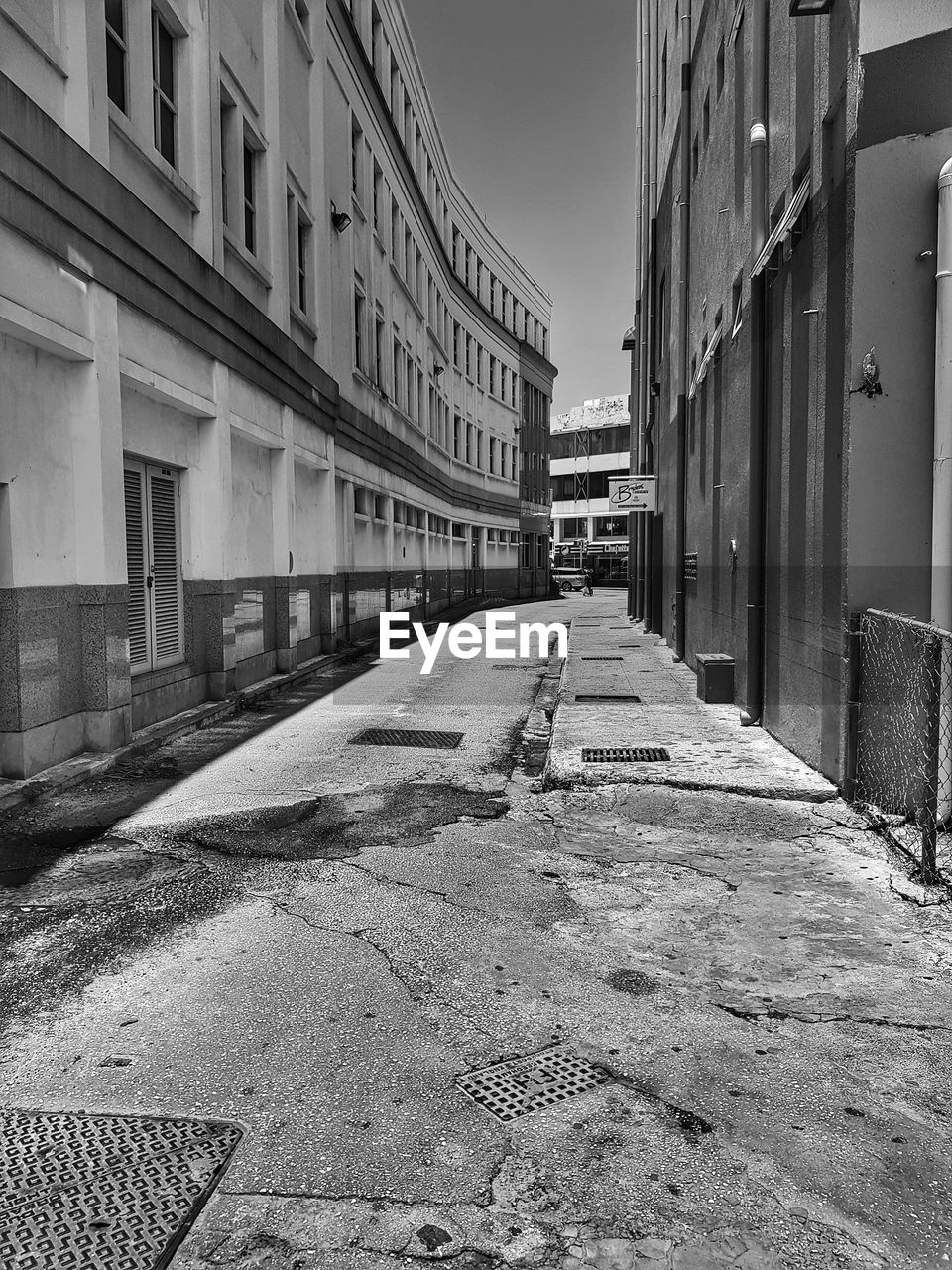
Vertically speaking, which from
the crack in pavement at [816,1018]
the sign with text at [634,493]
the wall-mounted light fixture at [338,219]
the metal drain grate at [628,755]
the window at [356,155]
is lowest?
the crack in pavement at [816,1018]

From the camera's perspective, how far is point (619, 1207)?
248cm

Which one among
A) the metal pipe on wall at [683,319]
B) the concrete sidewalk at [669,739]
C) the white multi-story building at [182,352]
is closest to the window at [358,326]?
the white multi-story building at [182,352]

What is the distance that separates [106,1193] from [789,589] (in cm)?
670

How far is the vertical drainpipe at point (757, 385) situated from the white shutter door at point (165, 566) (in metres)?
6.17

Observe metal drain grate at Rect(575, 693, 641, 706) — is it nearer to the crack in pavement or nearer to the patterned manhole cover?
the crack in pavement

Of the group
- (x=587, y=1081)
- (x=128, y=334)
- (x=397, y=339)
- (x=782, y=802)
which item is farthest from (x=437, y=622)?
(x=587, y=1081)

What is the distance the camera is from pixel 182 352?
33.4 feet

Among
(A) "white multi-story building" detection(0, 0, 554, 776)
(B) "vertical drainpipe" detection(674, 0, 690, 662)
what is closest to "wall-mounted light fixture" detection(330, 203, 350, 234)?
(A) "white multi-story building" detection(0, 0, 554, 776)

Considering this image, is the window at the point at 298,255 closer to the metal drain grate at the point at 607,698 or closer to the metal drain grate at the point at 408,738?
the metal drain grate at the point at 607,698

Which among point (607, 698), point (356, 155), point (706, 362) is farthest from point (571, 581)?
point (607, 698)

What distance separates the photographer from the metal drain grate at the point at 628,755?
779cm

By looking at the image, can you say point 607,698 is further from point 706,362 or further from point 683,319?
point 683,319

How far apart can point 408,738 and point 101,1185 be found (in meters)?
6.98

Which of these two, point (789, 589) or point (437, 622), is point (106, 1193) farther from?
point (437, 622)
